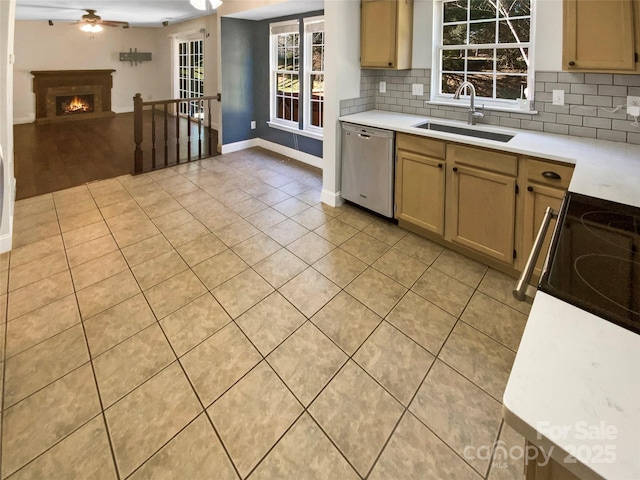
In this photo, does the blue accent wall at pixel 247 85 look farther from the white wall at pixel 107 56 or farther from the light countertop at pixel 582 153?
the light countertop at pixel 582 153

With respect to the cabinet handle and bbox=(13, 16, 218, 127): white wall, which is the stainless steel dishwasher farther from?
bbox=(13, 16, 218, 127): white wall

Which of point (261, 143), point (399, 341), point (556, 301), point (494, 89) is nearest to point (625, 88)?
point (494, 89)

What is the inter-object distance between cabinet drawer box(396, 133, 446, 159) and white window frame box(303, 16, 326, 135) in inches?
83.4

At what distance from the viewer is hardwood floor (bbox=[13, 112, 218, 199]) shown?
471 cm

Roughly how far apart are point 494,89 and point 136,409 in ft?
11.4

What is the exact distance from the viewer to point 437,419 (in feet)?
5.29

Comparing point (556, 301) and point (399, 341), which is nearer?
point (556, 301)

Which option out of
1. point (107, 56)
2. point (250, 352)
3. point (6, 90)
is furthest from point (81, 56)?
point (250, 352)

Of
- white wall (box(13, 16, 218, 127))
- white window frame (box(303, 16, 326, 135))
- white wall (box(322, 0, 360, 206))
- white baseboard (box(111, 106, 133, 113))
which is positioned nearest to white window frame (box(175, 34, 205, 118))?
white wall (box(13, 16, 218, 127))

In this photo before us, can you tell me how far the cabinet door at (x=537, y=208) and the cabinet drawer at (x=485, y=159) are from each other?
18 centimetres

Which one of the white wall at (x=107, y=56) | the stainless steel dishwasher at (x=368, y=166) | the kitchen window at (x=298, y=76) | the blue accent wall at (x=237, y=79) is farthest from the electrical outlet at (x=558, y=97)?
the white wall at (x=107, y=56)

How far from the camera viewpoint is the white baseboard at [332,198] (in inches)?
155

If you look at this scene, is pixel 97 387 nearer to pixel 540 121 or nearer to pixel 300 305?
pixel 300 305

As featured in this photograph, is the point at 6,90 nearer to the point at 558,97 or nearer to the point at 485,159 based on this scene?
the point at 485,159
